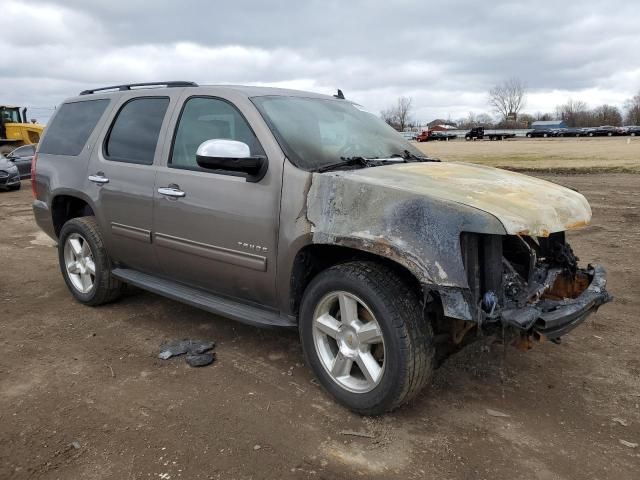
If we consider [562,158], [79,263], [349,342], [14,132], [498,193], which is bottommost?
[349,342]

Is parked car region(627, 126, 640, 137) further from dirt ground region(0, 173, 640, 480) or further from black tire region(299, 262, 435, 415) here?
black tire region(299, 262, 435, 415)

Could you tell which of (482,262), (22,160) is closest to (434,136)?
(22,160)

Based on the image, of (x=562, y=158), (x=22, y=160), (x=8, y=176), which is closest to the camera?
(x=8, y=176)

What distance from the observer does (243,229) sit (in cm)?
345

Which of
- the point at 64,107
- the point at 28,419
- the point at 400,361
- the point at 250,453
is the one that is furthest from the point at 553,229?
the point at 64,107

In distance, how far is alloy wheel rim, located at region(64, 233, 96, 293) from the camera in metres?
4.89

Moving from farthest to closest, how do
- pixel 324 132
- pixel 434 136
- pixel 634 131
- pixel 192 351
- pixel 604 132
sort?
pixel 434 136
pixel 604 132
pixel 634 131
pixel 192 351
pixel 324 132

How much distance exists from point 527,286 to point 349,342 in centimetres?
105

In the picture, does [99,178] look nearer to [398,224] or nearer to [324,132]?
[324,132]

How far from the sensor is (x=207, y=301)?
3.83 meters

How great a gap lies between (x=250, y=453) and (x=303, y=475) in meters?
0.32

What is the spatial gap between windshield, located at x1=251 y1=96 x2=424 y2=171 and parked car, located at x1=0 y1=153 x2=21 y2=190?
1290cm

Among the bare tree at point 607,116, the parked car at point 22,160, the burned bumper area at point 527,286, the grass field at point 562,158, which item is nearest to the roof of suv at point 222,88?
the burned bumper area at point 527,286

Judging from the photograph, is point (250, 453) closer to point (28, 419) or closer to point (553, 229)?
point (28, 419)
